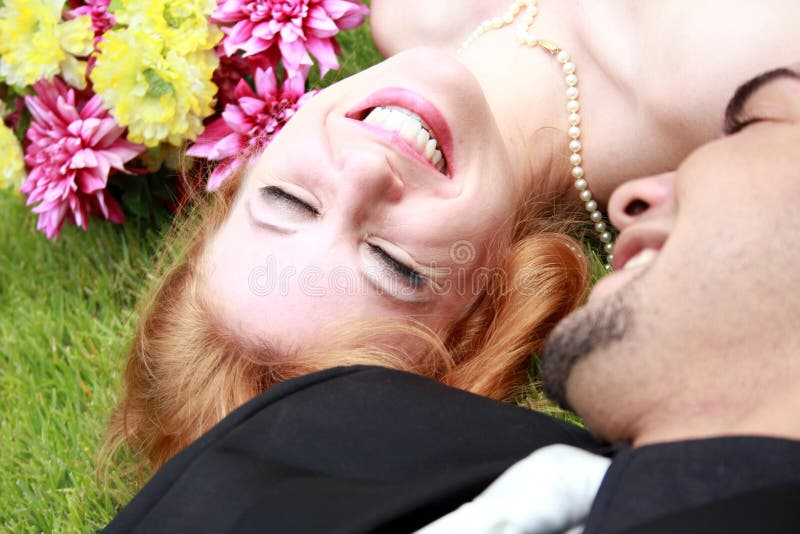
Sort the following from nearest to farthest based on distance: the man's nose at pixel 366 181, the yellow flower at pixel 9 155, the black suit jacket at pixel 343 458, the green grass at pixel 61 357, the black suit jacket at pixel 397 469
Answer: the black suit jacket at pixel 397 469, the black suit jacket at pixel 343 458, the man's nose at pixel 366 181, the green grass at pixel 61 357, the yellow flower at pixel 9 155

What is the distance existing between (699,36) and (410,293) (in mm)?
784

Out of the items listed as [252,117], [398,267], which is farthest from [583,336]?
[252,117]

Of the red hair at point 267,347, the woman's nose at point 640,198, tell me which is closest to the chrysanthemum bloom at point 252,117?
the red hair at point 267,347

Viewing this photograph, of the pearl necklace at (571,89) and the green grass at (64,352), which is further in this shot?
Answer: the pearl necklace at (571,89)

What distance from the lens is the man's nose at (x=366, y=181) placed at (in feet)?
5.39

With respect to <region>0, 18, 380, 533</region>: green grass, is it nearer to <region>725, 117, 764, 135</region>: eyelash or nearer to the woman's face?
the woman's face

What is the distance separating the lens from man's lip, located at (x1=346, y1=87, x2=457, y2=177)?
5.77 ft

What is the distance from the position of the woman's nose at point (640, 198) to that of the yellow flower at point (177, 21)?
43.9 inches

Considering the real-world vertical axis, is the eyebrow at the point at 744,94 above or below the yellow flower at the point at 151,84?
above

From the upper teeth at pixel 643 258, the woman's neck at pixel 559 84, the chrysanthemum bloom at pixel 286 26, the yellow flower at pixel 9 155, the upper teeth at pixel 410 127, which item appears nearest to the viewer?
the upper teeth at pixel 643 258

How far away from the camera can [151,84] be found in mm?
2055

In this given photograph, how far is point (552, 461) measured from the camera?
119cm

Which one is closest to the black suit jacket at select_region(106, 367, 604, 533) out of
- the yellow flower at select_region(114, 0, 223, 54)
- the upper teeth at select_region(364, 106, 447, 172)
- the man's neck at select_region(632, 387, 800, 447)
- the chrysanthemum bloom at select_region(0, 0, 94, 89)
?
the man's neck at select_region(632, 387, 800, 447)

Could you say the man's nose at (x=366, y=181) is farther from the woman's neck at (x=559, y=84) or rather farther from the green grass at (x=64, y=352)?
Answer: the green grass at (x=64, y=352)
